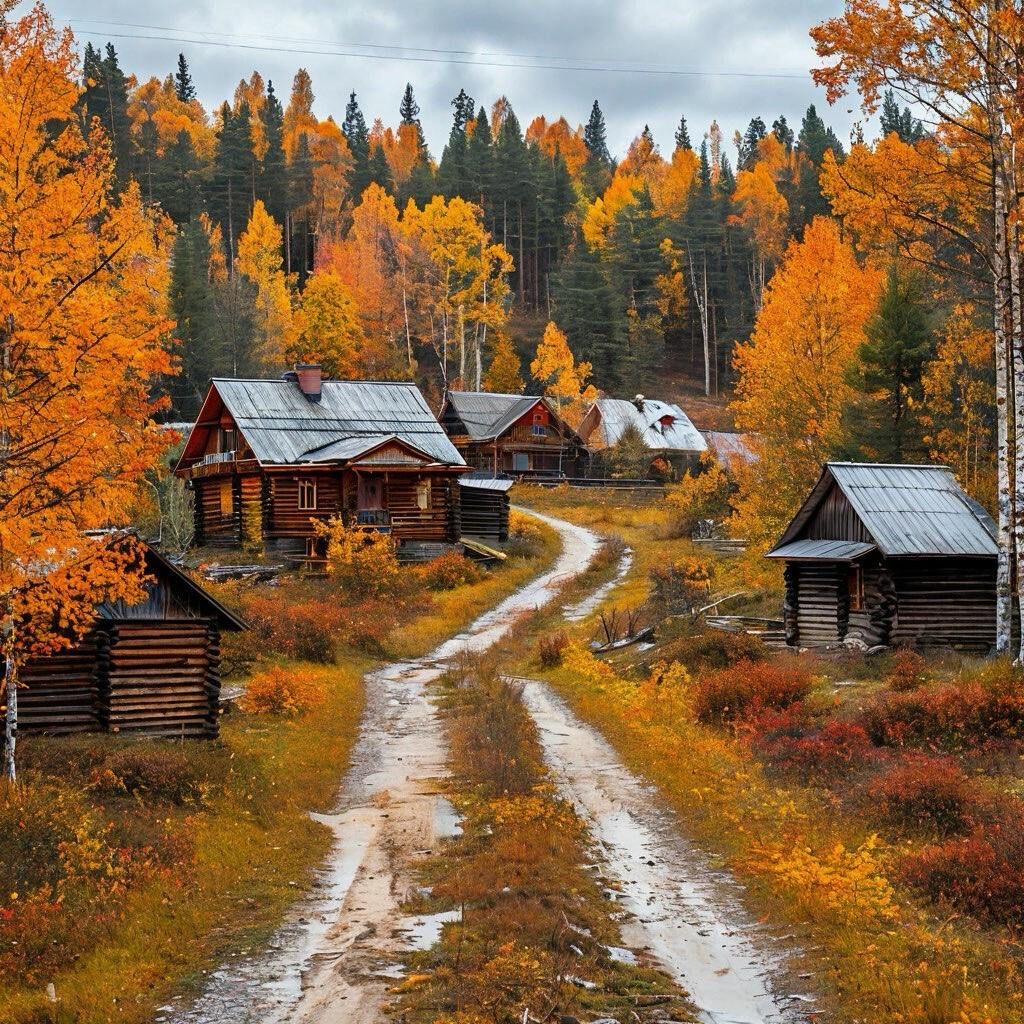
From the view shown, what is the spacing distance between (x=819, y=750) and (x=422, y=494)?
3412cm

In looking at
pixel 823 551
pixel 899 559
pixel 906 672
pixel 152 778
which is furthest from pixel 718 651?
pixel 152 778

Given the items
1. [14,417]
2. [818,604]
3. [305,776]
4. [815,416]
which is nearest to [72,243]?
[14,417]

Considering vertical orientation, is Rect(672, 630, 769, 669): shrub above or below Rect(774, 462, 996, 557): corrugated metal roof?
below

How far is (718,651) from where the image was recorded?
2934 cm

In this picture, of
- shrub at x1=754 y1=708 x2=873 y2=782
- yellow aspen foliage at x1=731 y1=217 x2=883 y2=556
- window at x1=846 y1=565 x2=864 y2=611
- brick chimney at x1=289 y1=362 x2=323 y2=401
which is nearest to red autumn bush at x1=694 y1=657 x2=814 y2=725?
shrub at x1=754 y1=708 x2=873 y2=782

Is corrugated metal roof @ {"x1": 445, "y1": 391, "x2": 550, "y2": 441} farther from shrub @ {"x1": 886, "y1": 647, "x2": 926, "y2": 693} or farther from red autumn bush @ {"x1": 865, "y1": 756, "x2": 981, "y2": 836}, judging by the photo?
red autumn bush @ {"x1": 865, "y1": 756, "x2": 981, "y2": 836}

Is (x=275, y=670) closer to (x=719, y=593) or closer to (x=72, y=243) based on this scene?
(x=72, y=243)

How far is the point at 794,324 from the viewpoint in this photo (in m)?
40.1

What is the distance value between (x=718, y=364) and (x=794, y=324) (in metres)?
66.8

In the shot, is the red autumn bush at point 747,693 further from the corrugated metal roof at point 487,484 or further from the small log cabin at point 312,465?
the corrugated metal roof at point 487,484

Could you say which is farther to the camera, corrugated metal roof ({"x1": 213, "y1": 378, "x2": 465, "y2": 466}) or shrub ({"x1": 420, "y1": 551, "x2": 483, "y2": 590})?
corrugated metal roof ({"x1": 213, "y1": 378, "x2": 465, "y2": 466})

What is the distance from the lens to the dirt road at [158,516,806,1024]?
10.7 m

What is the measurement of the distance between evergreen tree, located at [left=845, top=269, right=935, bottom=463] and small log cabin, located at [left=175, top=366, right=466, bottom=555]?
18933mm

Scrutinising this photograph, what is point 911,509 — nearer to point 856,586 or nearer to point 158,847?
point 856,586
